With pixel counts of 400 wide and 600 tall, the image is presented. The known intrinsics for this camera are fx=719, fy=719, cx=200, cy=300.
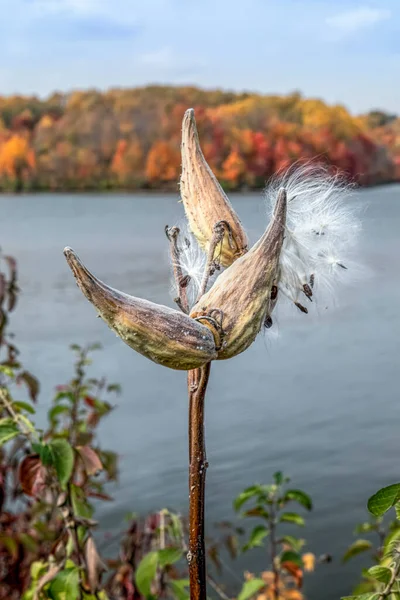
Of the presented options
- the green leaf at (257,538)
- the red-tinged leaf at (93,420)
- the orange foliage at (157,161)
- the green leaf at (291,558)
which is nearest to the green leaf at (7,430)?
the green leaf at (257,538)

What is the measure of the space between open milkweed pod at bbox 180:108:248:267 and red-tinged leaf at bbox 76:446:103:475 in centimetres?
73

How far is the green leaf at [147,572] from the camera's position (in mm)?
1412

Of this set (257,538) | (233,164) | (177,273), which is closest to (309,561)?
(257,538)

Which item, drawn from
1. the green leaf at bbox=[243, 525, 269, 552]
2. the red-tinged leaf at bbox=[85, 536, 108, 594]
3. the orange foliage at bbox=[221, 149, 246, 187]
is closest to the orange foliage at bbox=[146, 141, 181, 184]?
the orange foliage at bbox=[221, 149, 246, 187]

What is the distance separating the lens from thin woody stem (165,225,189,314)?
627mm

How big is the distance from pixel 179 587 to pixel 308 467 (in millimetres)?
3510

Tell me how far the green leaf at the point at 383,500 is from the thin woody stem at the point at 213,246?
28 cm

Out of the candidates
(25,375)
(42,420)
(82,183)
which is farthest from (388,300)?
(82,183)

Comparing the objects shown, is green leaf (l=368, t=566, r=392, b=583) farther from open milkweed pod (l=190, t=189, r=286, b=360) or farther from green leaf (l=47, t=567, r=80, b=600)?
green leaf (l=47, t=567, r=80, b=600)

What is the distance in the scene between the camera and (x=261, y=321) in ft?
1.94

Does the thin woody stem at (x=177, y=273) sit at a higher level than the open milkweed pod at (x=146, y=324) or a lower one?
higher

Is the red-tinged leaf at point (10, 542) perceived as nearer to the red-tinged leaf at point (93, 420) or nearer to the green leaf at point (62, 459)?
the red-tinged leaf at point (93, 420)

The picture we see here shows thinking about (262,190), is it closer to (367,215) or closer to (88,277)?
(367,215)

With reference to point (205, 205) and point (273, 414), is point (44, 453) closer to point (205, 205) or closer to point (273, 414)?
point (205, 205)
